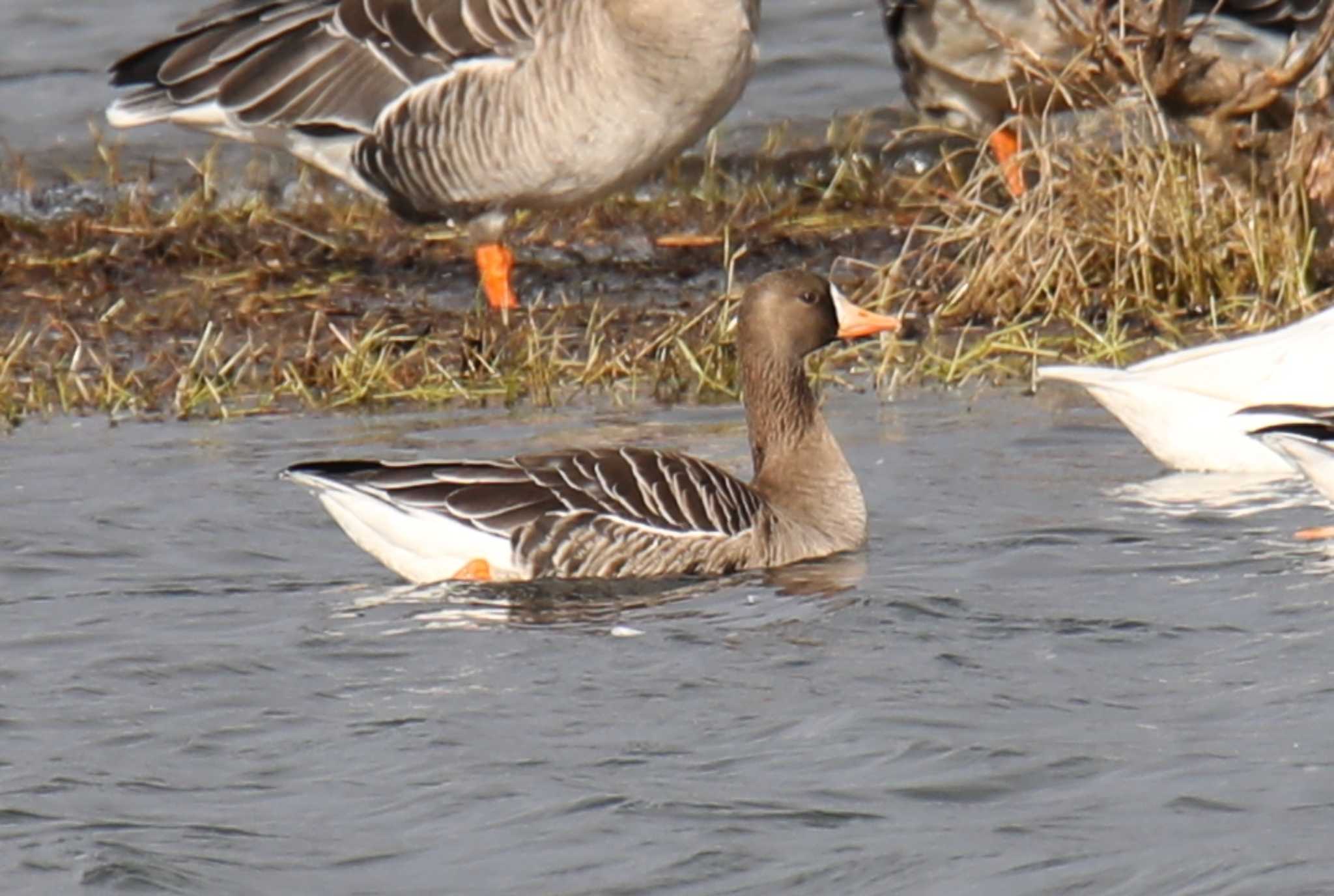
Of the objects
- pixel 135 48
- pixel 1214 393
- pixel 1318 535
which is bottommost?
pixel 1318 535

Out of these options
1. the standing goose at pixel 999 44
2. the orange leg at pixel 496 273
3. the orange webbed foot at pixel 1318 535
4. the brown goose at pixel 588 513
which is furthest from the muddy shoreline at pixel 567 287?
the orange webbed foot at pixel 1318 535

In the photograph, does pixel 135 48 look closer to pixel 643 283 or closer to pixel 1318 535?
pixel 643 283

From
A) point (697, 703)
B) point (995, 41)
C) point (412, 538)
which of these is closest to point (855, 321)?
point (412, 538)

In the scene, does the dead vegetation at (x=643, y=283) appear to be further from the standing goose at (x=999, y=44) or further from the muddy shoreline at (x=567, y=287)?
the standing goose at (x=999, y=44)

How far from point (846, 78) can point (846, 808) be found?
1176 centimetres

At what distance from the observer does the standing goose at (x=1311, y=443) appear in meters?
7.45

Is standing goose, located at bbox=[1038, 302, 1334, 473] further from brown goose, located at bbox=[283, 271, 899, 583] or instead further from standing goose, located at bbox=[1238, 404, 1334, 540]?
brown goose, located at bbox=[283, 271, 899, 583]

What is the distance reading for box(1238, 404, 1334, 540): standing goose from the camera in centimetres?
745

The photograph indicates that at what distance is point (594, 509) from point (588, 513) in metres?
0.03

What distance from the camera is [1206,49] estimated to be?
13.4 meters

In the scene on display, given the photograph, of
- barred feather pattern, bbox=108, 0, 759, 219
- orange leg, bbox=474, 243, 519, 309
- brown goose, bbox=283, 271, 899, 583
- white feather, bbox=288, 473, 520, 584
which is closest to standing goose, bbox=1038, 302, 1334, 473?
brown goose, bbox=283, 271, 899, 583

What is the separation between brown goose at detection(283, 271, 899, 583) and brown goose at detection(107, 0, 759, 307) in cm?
337

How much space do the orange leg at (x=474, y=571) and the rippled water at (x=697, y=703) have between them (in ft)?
0.32

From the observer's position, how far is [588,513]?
7.76m
